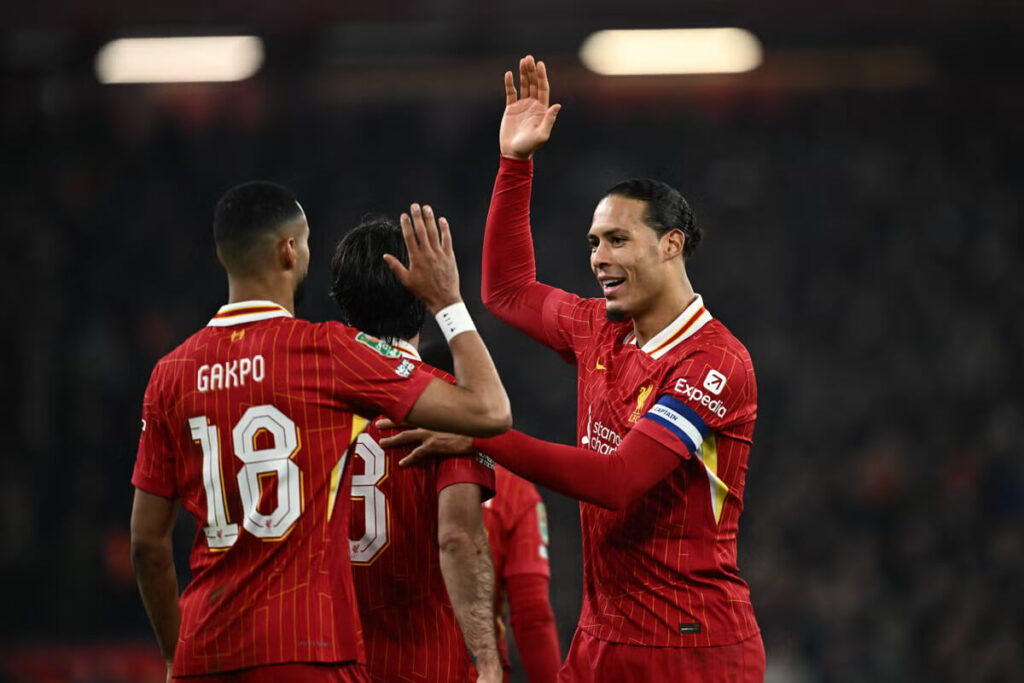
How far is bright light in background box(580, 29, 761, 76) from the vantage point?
12.9 metres

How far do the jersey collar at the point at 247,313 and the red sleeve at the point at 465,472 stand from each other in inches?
25.8

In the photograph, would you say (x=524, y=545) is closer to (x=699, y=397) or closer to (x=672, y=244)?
(x=699, y=397)

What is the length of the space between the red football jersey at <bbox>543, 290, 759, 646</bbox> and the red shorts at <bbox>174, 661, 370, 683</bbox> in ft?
3.46

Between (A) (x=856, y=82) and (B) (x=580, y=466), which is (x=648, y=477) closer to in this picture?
(B) (x=580, y=466)

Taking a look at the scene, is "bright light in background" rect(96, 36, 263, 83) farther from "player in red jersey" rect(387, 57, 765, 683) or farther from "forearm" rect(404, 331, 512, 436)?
"forearm" rect(404, 331, 512, 436)

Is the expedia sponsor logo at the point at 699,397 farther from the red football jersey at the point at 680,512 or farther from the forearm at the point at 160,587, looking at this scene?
the forearm at the point at 160,587

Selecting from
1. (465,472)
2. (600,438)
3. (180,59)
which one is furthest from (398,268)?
(180,59)

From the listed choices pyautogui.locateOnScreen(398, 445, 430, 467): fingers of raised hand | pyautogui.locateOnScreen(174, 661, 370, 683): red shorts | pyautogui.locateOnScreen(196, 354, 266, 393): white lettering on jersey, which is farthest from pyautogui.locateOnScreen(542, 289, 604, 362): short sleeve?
pyautogui.locateOnScreen(174, 661, 370, 683): red shorts

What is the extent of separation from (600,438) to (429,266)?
1.06 m

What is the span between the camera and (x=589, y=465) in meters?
3.59

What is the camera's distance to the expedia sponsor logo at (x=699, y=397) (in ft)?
12.2

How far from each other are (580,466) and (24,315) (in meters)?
10.4

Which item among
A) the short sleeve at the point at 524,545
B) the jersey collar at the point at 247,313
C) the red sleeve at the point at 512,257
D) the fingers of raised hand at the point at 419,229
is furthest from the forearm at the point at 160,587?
the red sleeve at the point at 512,257

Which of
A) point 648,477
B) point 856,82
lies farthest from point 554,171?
point 648,477
